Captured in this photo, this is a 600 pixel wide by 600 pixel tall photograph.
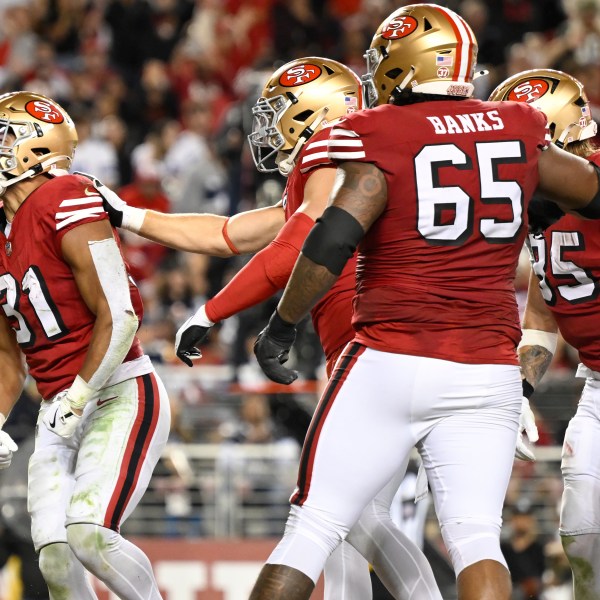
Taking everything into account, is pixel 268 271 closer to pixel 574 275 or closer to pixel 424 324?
pixel 424 324

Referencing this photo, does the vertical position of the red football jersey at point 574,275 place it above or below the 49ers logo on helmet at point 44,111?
below

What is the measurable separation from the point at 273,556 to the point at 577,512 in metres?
1.53

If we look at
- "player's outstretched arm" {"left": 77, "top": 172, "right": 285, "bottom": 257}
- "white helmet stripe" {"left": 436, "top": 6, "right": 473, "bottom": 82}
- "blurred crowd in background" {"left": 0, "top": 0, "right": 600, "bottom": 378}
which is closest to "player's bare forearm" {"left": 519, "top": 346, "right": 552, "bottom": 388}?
"player's outstretched arm" {"left": 77, "top": 172, "right": 285, "bottom": 257}

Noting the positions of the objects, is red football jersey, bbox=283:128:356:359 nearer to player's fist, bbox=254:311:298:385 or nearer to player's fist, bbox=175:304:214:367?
player's fist, bbox=175:304:214:367

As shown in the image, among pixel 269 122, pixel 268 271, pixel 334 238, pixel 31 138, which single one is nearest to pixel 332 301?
pixel 268 271

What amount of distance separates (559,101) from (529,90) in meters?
0.13

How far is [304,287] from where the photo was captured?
3.82m

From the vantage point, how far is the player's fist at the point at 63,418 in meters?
4.52

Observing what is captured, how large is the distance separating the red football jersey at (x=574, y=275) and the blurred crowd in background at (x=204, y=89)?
12.3ft

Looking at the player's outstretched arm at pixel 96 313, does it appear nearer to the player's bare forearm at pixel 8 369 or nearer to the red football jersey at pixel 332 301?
the player's bare forearm at pixel 8 369

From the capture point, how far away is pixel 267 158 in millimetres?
5031

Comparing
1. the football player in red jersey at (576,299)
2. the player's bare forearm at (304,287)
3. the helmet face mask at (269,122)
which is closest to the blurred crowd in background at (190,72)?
the helmet face mask at (269,122)

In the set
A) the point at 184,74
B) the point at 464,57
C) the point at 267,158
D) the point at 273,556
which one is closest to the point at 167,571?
the point at 267,158

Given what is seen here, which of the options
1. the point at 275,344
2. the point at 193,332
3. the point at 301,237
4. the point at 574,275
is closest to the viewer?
the point at 275,344
